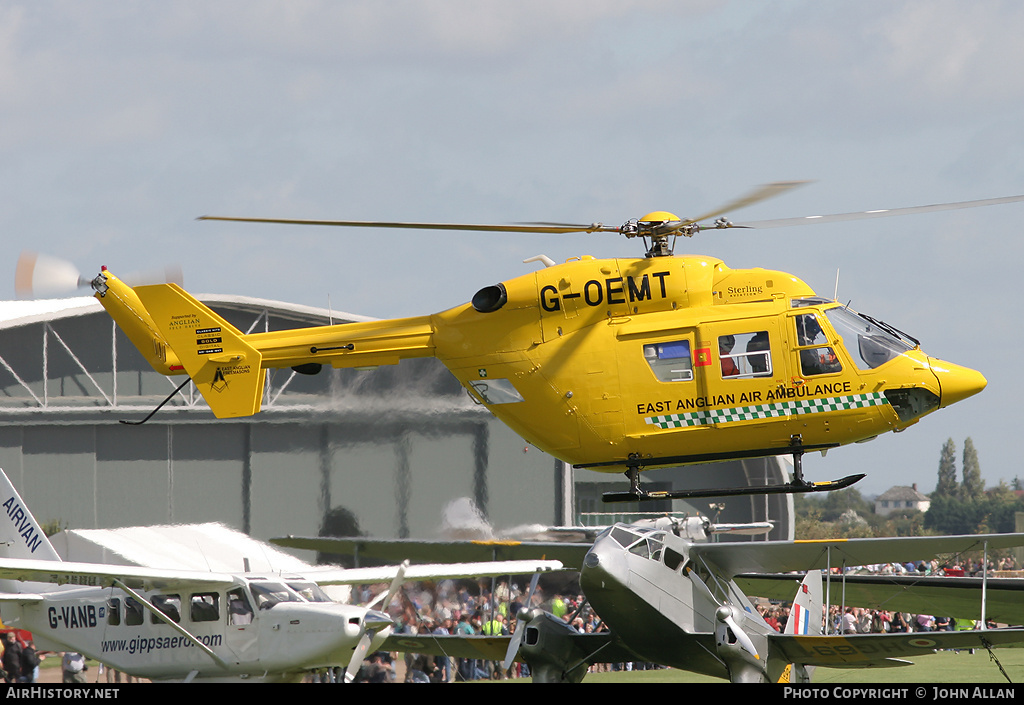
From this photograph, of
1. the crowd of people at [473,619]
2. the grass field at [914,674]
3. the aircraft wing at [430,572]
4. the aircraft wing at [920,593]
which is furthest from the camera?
the crowd of people at [473,619]

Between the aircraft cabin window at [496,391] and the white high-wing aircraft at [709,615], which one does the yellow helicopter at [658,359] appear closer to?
the aircraft cabin window at [496,391]

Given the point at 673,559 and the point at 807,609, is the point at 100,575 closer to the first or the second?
the point at 673,559

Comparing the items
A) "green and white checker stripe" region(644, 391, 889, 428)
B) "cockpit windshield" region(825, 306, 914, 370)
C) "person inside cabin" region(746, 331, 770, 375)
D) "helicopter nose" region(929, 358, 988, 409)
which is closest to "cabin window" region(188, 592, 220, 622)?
"green and white checker stripe" region(644, 391, 889, 428)

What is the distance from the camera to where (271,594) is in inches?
663

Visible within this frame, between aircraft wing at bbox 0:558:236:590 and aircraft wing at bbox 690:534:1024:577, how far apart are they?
7403 millimetres

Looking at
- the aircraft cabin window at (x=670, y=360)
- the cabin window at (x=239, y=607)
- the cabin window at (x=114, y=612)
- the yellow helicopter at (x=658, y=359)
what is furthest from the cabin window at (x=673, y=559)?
the cabin window at (x=114, y=612)

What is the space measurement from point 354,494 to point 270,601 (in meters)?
11.2

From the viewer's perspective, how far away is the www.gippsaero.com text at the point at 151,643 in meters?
16.8

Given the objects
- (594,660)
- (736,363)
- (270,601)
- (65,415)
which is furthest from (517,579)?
(736,363)

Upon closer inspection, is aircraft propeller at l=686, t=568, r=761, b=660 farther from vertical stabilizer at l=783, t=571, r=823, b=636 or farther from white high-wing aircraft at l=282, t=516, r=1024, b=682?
vertical stabilizer at l=783, t=571, r=823, b=636

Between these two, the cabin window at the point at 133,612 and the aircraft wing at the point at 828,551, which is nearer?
the cabin window at the point at 133,612

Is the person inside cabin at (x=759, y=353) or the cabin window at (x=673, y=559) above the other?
the person inside cabin at (x=759, y=353)

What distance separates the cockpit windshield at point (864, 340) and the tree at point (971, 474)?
118839 mm

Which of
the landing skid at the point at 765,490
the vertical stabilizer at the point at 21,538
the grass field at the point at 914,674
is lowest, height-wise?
the grass field at the point at 914,674
